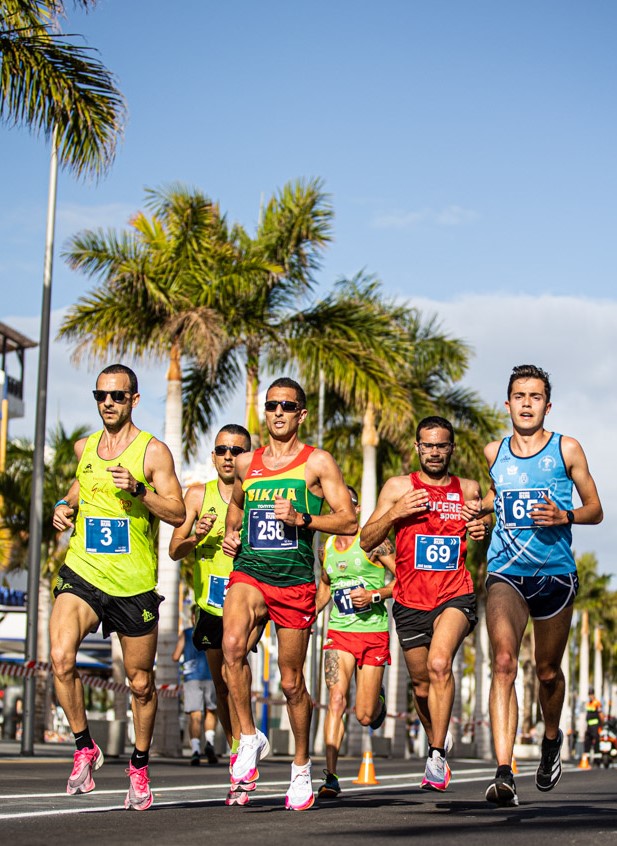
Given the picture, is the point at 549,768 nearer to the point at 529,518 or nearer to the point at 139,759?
the point at 529,518

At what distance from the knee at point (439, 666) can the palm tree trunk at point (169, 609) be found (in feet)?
46.9

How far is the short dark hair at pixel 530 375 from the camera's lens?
9.10m

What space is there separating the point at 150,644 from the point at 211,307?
18.8 metres

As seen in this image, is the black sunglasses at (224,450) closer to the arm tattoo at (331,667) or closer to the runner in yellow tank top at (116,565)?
the arm tattoo at (331,667)

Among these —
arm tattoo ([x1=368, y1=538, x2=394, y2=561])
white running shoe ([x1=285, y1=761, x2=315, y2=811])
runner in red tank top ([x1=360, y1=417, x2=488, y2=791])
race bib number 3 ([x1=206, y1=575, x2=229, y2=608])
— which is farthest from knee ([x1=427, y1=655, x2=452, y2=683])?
arm tattoo ([x1=368, y1=538, x2=394, y2=561])

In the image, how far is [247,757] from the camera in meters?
8.30

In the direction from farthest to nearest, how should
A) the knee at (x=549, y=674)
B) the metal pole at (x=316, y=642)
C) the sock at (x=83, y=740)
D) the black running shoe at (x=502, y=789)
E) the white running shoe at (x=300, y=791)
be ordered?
the metal pole at (x=316, y=642), the knee at (x=549, y=674), the white running shoe at (x=300, y=791), the sock at (x=83, y=740), the black running shoe at (x=502, y=789)

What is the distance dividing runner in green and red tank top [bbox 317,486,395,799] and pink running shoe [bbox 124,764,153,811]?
3723 millimetres

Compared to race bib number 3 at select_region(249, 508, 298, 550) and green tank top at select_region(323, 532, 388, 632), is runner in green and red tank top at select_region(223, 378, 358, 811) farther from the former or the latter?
green tank top at select_region(323, 532, 388, 632)

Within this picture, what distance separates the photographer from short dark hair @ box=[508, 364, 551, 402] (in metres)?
9.10

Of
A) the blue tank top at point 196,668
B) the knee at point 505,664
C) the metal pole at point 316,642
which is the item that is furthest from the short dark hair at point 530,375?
the metal pole at point 316,642

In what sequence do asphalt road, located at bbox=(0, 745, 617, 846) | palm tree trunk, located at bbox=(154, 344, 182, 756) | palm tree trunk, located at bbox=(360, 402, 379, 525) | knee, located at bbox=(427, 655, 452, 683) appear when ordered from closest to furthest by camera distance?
asphalt road, located at bbox=(0, 745, 617, 846) < knee, located at bbox=(427, 655, 452, 683) < palm tree trunk, located at bbox=(154, 344, 182, 756) < palm tree trunk, located at bbox=(360, 402, 379, 525)

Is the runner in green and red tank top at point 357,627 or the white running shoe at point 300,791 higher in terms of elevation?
the runner in green and red tank top at point 357,627

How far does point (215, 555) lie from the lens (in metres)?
12.0
